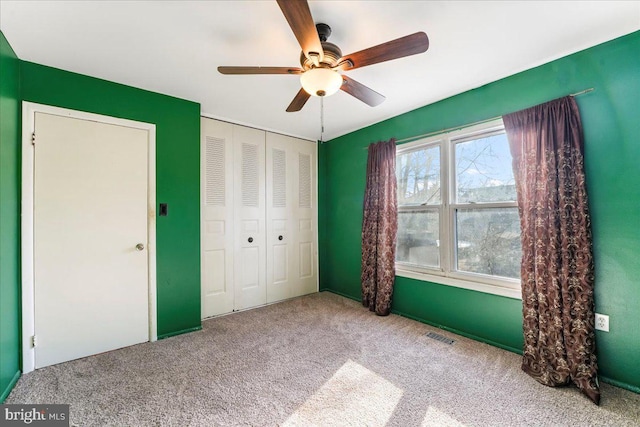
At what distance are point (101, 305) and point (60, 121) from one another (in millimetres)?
1576

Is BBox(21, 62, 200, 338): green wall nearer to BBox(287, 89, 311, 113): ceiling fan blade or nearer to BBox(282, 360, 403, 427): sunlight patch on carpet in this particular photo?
BBox(287, 89, 311, 113): ceiling fan blade

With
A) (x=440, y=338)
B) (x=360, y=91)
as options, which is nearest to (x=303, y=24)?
(x=360, y=91)

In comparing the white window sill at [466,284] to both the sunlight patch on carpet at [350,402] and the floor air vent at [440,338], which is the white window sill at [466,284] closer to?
the floor air vent at [440,338]

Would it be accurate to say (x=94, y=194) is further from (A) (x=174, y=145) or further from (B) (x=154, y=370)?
(B) (x=154, y=370)

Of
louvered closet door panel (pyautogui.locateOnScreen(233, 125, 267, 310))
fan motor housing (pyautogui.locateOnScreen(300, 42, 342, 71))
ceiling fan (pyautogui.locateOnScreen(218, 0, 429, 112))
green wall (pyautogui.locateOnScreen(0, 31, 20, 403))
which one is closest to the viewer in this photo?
ceiling fan (pyautogui.locateOnScreen(218, 0, 429, 112))

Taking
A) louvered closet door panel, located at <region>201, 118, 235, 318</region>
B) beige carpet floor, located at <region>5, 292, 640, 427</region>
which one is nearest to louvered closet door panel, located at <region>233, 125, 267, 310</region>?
louvered closet door panel, located at <region>201, 118, 235, 318</region>

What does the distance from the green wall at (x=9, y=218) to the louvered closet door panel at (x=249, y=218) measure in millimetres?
1831

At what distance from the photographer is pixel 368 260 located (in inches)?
136

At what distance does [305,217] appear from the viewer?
4152 millimetres

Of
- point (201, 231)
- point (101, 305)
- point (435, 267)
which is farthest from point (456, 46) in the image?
point (101, 305)

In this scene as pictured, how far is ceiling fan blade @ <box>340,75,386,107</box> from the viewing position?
73.1 inches

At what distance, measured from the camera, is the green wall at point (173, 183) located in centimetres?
246

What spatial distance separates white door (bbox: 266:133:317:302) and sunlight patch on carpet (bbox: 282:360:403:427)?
1959 mm

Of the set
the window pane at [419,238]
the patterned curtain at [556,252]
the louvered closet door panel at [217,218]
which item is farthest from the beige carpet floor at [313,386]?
the window pane at [419,238]
